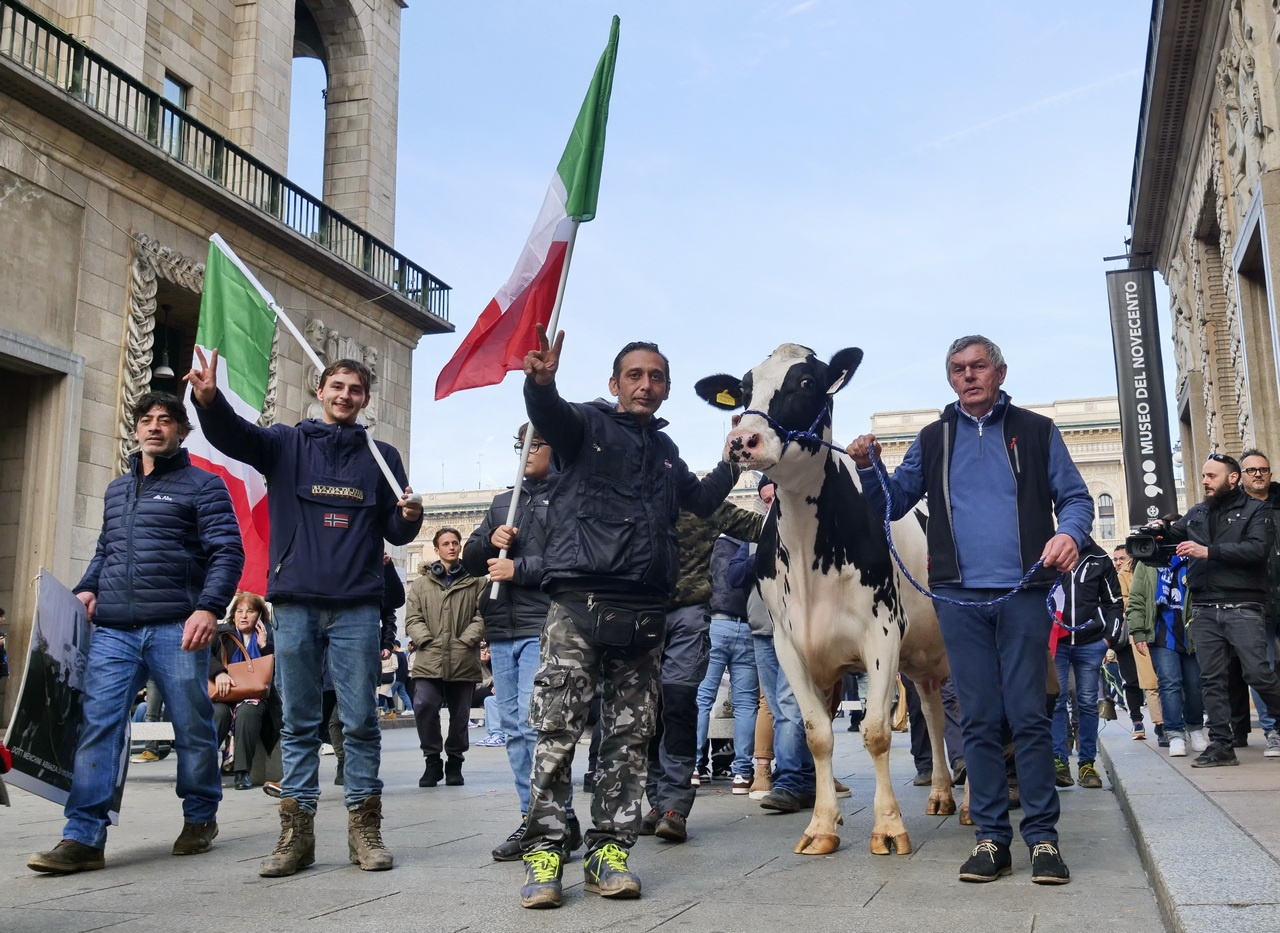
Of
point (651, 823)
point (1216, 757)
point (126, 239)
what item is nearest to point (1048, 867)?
point (651, 823)

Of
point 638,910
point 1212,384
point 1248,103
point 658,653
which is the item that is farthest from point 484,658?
point 1212,384

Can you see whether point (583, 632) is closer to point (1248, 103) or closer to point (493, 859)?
point (493, 859)

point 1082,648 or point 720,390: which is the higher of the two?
point 720,390

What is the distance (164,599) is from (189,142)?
14395mm

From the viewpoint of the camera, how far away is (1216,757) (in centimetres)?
892

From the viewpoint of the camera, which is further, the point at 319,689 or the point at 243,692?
the point at 243,692

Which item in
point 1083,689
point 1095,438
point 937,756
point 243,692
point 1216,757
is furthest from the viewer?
point 1095,438

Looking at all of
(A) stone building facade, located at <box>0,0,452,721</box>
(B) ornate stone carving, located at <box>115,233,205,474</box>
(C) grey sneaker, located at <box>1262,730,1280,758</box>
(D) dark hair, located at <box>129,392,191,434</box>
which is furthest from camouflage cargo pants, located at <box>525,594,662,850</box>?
(B) ornate stone carving, located at <box>115,233,205,474</box>

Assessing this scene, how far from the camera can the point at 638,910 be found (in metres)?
4.38

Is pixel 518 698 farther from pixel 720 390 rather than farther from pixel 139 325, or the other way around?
pixel 139 325

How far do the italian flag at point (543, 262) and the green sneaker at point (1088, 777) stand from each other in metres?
5.65

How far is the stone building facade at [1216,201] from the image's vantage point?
14203mm

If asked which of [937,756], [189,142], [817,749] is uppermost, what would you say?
[189,142]

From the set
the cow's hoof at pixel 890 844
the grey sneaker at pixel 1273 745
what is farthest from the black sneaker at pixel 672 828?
the grey sneaker at pixel 1273 745
